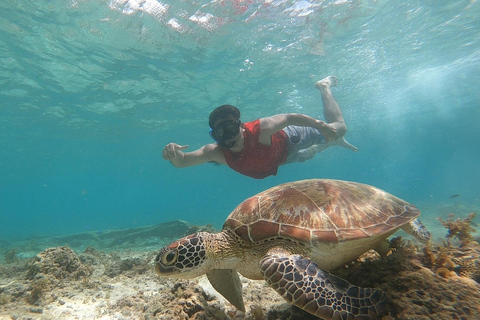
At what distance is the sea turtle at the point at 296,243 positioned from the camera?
189cm

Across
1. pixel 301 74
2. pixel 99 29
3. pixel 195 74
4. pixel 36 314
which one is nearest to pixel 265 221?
pixel 36 314

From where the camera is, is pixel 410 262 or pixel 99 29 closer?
pixel 410 262

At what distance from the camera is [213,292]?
3.56 metres

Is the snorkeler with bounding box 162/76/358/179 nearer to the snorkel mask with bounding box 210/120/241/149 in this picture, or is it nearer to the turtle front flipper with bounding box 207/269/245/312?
the snorkel mask with bounding box 210/120/241/149

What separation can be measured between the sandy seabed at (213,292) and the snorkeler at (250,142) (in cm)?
245

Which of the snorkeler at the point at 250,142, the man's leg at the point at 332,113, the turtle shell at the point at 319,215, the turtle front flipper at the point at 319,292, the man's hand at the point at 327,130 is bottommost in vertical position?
the turtle front flipper at the point at 319,292

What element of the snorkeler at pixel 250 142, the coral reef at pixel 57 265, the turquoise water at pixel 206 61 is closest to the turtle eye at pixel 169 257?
the snorkeler at pixel 250 142

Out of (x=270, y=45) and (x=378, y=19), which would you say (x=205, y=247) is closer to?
(x=270, y=45)

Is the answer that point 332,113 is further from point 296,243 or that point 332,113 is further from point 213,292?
point 213,292

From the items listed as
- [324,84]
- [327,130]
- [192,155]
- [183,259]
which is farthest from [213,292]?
[324,84]

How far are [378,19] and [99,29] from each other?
14580 millimetres

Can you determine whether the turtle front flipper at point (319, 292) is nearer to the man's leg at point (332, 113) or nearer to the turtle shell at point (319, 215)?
the turtle shell at point (319, 215)

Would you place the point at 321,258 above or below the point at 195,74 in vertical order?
below

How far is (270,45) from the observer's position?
13.5 m
